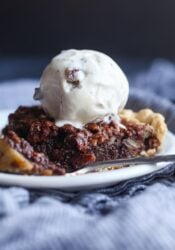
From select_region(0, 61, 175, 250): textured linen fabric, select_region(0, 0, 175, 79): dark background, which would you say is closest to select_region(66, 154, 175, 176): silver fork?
select_region(0, 61, 175, 250): textured linen fabric

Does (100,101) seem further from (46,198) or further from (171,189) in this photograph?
(46,198)

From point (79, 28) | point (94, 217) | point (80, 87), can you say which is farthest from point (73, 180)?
point (79, 28)

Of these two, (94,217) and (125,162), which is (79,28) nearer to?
(125,162)

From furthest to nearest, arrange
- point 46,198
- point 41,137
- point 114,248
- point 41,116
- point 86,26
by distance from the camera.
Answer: point 86,26 → point 41,116 → point 41,137 → point 46,198 → point 114,248

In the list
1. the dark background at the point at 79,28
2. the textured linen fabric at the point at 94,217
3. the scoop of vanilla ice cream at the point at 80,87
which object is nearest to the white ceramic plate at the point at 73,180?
the textured linen fabric at the point at 94,217

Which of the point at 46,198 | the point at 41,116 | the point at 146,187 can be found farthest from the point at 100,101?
the point at 46,198

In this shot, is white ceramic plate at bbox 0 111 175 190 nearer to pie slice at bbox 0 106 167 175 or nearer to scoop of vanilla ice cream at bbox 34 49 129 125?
pie slice at bbox 0 106 167 175

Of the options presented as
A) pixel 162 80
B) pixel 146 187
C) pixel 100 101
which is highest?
pixel 100 101
